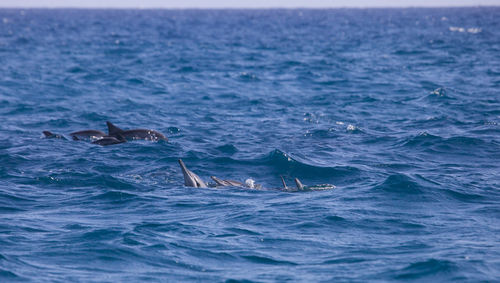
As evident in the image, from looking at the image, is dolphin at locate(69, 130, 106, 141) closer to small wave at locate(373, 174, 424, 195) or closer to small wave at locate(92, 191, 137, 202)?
small wave at locate(92, 191, 137, 202)

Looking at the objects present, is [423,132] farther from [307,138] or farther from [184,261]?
[184,261]

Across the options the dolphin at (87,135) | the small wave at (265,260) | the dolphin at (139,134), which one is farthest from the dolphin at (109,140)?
the small wave at (265,260)

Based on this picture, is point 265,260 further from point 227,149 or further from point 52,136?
point 52,136

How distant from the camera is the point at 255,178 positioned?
632 inches

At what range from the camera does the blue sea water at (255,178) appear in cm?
981

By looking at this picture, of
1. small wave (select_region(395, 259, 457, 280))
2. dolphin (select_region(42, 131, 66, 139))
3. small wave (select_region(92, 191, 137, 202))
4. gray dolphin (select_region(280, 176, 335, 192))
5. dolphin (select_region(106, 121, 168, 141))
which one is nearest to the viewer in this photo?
small wave (select_region(395, 259, 457, 280))

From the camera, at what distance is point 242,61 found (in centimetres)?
4594

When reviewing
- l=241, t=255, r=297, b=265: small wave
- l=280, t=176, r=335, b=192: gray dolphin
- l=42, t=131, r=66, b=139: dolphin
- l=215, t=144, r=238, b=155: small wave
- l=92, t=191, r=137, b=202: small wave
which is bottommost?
l=42, t=131, r=66, b=139: dolphin

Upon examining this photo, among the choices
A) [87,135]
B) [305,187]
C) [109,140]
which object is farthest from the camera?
[87,135]

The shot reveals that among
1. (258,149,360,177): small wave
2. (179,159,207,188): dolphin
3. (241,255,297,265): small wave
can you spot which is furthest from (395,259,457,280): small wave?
(258,149,360,177): small wave

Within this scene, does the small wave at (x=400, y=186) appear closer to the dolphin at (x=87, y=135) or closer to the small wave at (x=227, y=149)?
the small wave at (x=227, y=149)

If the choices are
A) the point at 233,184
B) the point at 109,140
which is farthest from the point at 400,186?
the point at 109,140

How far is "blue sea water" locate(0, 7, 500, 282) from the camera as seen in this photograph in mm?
9812

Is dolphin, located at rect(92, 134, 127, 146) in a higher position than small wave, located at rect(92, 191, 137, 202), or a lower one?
lower
